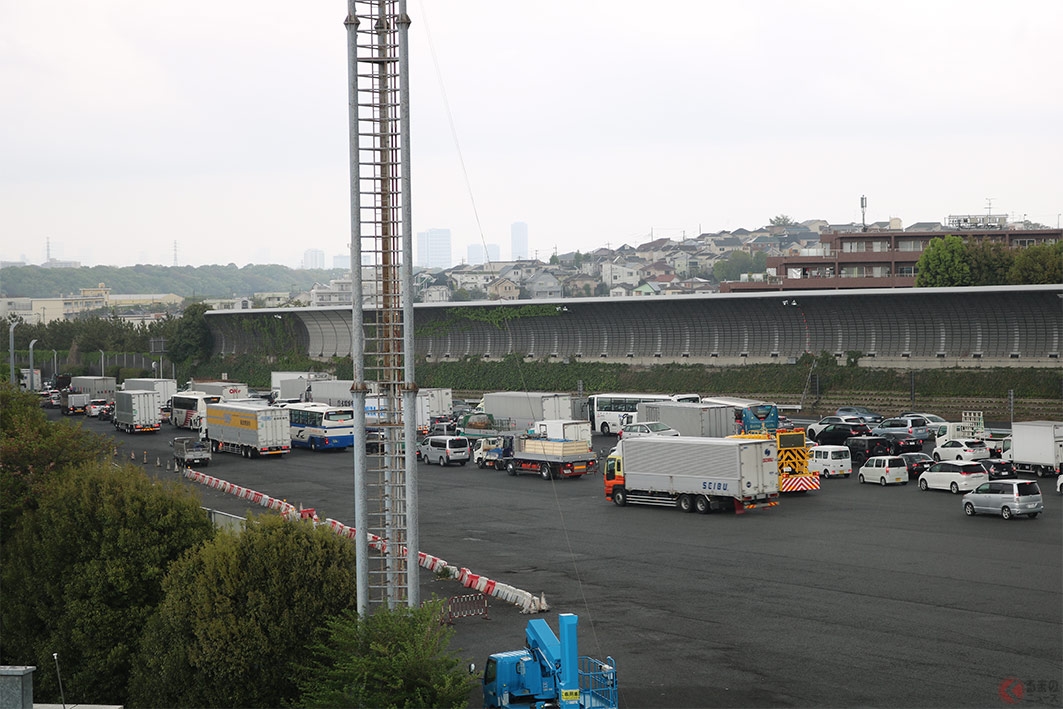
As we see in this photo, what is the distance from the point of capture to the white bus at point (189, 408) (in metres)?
56.2

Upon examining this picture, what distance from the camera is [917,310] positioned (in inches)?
1911

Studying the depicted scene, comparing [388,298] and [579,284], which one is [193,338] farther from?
[579,284]

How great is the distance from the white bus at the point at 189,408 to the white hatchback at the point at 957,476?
36391 mm

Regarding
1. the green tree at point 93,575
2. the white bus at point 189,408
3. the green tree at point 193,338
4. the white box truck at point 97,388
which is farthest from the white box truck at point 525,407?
the green tree at point 193,338

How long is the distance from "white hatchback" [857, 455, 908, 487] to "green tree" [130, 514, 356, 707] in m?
22.4

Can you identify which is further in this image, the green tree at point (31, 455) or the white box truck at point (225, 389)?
the white box truck at point (225, 389)

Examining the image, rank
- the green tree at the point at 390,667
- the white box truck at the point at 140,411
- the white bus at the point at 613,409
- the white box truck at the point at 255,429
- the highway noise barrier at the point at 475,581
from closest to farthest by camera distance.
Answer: the green tree at the point at 390,667, the highway noise barrier at the point at 475,581, the white box truck at the point at 255,429, the white bus at the point at 613,409, the white box truck at the point at 140,411

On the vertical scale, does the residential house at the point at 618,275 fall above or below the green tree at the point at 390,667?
above

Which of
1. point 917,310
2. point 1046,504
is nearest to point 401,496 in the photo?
point 1046,504

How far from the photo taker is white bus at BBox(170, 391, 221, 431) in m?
56.2

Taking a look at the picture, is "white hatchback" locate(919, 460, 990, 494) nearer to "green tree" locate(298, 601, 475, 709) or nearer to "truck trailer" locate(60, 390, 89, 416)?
"green tree" locate(298, 601, 475, 709)

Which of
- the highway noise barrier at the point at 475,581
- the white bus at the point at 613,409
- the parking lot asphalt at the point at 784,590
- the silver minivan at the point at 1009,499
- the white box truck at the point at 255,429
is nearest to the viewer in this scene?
the parking lot asphalt at the point at 784,590

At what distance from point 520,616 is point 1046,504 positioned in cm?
1618

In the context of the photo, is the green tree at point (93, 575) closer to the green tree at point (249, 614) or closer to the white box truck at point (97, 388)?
the green tree at point (249, 614)
